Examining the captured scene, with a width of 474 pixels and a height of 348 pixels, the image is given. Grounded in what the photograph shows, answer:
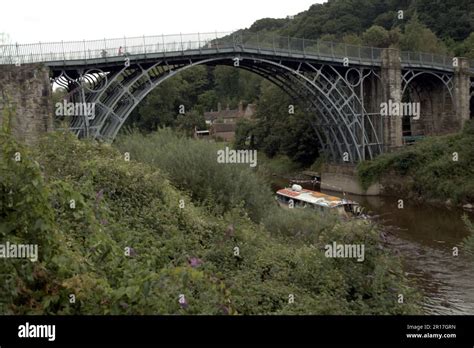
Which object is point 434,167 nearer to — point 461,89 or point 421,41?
point 461,89

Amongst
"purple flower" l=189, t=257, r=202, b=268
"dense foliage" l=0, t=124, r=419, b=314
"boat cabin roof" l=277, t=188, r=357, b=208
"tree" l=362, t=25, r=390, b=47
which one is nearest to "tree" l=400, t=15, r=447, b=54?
"tree" l=362, t=25, r=390, b=47

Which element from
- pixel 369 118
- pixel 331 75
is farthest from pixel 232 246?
pixel 369 118

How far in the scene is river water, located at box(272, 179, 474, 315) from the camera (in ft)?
49.0

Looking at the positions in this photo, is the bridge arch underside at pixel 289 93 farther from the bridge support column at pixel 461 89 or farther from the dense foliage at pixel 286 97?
the bridge support column at pixel 461 89

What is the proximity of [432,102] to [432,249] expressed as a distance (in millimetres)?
27268

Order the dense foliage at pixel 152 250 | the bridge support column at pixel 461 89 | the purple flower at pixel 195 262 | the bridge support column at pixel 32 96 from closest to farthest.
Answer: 1. the dense foliage at pixel 152 250
2. the purple flower at pixel 195 262
3. the bridge support column at pixel 32 96
4. the bridge support column at pixel 461 89

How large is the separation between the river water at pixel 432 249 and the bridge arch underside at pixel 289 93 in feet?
Result: 17.6

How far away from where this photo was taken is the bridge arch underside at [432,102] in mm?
43125

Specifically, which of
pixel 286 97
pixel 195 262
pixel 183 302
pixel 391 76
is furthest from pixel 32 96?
pixel 286 97

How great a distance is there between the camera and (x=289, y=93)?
1471 inches

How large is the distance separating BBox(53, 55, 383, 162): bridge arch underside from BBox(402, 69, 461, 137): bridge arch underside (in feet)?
20.3

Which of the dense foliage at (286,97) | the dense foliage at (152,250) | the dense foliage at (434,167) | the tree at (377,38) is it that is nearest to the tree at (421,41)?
the dense foliage at (286,97)

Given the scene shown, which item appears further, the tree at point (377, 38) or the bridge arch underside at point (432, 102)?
the tree at point (377, 38)
